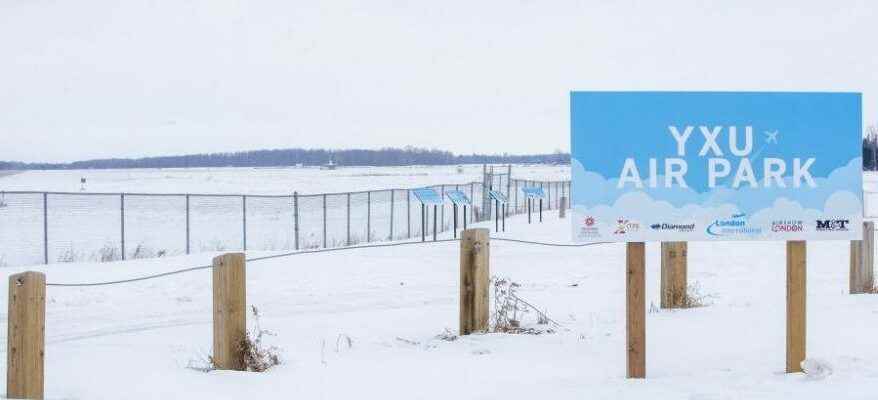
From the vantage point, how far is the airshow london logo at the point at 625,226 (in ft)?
22.7

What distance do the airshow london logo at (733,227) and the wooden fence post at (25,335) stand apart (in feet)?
15.2

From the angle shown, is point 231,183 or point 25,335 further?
point 231,183

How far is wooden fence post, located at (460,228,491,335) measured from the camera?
29.6 feet

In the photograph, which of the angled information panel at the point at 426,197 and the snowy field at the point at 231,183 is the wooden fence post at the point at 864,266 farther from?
the snowy field at the point at 231,183

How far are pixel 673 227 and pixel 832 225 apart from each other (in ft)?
3.90

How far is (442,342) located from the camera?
8953mm

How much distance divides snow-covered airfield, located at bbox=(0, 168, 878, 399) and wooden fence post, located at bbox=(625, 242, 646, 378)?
0.20 m

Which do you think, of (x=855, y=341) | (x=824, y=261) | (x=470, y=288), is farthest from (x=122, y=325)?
(x=824, y=261)

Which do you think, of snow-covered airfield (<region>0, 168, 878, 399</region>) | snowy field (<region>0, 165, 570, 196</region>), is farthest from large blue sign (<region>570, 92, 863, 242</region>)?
snowy field (<region>0, 165, 570, 196</region>)

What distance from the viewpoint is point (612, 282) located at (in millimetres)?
15984

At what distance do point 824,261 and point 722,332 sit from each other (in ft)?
35.6

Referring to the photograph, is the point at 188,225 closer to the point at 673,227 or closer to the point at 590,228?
the point at 590,228

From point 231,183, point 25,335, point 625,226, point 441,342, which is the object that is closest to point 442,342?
point 441,342

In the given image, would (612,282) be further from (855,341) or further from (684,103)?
(684,103)
